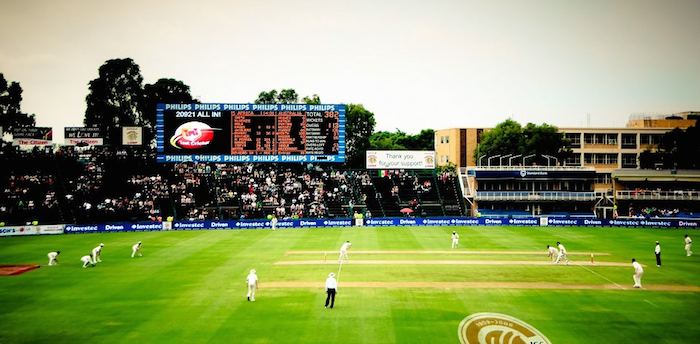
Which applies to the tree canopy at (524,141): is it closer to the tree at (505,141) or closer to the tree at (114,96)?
the tree at (505,141)

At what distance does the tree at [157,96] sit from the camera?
81.7 metres

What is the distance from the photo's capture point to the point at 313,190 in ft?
201

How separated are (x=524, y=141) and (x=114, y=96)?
67869mm

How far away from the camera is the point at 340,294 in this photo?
77.3 feet

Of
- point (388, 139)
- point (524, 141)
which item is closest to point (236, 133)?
point (524, 141)

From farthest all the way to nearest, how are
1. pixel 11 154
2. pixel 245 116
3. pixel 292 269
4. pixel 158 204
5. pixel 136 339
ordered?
pixel 11 154 < pixel 158 204 < pixel 245 116 < pixel 292 269 < pixel 136 339

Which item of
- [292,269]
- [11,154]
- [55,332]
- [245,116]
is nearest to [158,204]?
[245,116]

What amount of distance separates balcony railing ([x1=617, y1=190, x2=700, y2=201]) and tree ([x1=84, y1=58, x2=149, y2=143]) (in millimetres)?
74835

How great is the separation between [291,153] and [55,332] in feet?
112

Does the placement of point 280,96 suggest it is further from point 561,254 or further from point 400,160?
point 561,254

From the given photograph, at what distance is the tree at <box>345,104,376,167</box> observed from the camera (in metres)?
94.0

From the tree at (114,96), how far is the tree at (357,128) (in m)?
36.4

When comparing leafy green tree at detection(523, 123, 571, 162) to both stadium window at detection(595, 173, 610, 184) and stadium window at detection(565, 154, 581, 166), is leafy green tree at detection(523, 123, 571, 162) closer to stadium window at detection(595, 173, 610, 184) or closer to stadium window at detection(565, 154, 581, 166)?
stadium window at detection(565, 154, 581, 166)

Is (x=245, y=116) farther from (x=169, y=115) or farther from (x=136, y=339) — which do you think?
(x=136, y=339)
